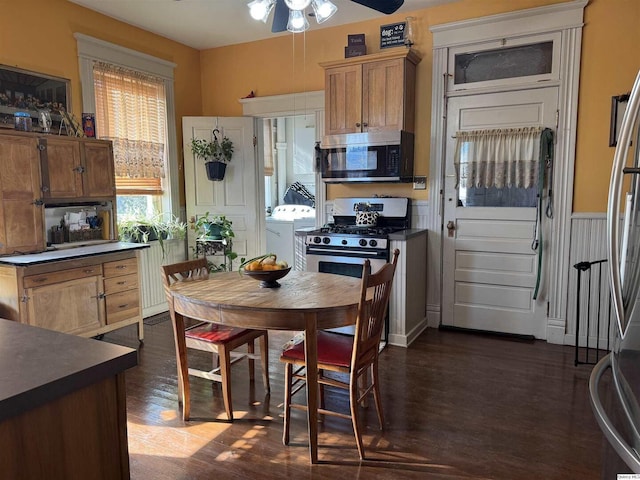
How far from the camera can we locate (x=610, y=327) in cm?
354

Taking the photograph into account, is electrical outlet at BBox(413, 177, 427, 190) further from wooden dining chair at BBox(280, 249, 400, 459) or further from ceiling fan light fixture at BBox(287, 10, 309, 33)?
wooden dining chair at BBox(280, 249, 400, 459)

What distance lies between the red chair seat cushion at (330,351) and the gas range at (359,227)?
4.36 ft

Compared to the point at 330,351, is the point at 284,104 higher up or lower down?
higher up

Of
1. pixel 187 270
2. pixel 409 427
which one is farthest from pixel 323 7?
pixel 409 427

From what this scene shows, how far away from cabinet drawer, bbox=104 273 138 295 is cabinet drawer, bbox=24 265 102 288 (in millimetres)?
125

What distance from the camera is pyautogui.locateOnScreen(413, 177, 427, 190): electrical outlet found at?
13.8 feet

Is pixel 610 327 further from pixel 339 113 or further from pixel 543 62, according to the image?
pixel 339 113

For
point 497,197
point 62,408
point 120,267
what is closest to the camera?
point 62,408

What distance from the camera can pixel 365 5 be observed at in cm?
255

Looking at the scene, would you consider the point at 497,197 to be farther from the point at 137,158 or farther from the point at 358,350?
the point at 137,158

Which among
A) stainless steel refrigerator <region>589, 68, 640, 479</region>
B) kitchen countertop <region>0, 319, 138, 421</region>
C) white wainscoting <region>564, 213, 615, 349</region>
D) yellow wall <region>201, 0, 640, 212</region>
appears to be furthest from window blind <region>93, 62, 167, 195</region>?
stainless steel refrigerator <region>589, 68, 640, 479</region>

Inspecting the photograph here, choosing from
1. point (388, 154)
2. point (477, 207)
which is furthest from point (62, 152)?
point (477, 207)

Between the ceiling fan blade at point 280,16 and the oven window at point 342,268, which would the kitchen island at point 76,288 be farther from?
the ceiling fan blade at point 280,16

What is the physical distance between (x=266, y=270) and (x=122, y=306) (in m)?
1.86
